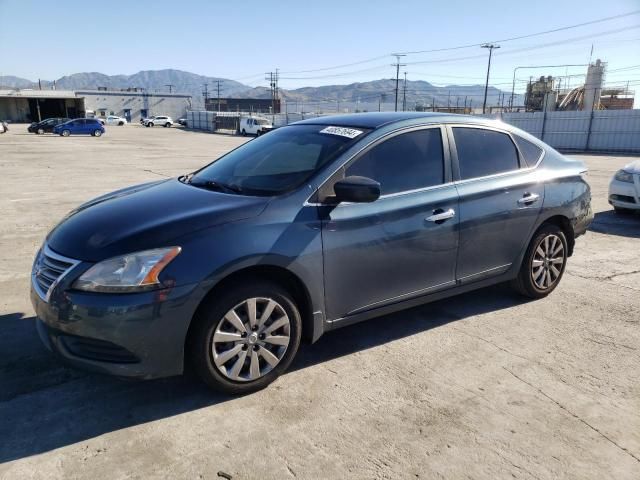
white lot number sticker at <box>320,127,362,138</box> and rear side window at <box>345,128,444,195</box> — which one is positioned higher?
white lot number sticker at <box>320,127,362,138</box>

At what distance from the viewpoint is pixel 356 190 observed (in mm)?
3107

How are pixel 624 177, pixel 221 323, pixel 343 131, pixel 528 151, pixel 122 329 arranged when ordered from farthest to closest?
pixel 624 177
pixel 528 151
pixel 343 131
pixel 221 323
pixel 122 329

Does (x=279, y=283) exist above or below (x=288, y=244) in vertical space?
below

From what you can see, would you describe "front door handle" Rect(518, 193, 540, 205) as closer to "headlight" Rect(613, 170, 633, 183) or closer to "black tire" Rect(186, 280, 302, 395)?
"black tire" Rect(186, 280, 302, 395)

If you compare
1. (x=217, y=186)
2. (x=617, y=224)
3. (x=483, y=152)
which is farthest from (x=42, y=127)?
(x=483, y=152)

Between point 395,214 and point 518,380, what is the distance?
1.40 m

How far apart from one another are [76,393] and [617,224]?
840cm

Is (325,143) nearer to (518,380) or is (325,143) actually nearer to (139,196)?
(139,196)

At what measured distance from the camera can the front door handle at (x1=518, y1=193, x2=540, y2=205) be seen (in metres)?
4.25

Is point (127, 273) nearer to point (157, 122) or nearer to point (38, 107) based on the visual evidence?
point (38, 107)

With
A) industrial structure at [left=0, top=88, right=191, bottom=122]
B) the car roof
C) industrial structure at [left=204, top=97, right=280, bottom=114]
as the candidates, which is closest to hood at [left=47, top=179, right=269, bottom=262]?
the car roof

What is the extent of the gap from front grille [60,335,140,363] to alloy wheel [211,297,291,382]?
49 cm

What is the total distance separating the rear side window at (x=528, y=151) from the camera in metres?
4.47

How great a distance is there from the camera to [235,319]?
291 centimetres
